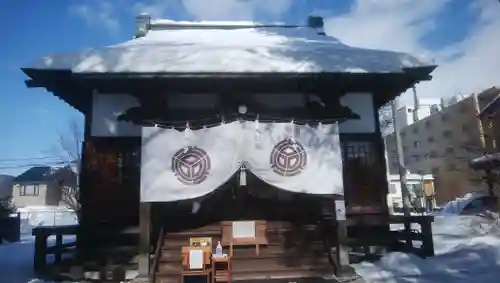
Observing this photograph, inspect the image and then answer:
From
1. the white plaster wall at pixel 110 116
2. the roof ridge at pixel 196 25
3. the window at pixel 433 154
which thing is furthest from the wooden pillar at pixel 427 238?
the window at pixel 433 154

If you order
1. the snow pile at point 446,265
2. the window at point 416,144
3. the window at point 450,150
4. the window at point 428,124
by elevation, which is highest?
the window at point 428,124

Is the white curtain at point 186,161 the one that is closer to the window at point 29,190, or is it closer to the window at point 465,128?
the window at point 465,128

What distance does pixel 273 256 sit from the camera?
853 centimetres

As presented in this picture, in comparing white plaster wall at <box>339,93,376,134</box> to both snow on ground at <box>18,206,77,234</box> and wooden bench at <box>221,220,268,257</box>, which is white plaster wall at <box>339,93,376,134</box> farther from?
snow on ground at <box>18,206,77,234</box>

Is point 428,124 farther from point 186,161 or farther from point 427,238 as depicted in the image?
point 186,161

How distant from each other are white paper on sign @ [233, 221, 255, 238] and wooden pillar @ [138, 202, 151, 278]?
1918 millimetres

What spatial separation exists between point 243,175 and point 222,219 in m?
1.35

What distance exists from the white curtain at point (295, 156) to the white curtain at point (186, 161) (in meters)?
0.42

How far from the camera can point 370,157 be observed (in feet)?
34.6

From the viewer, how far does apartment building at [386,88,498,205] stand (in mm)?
38469

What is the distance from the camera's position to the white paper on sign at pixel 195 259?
24.7 ft

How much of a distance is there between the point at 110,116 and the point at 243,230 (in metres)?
4.50

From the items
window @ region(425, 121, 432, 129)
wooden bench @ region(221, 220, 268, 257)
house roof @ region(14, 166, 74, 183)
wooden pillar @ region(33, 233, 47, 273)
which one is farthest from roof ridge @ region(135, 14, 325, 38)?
house roof @ region(14, 166, 74, 183)

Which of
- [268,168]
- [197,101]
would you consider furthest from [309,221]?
[197,101]
